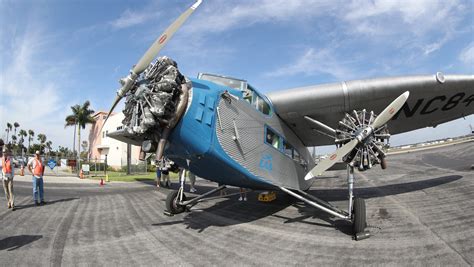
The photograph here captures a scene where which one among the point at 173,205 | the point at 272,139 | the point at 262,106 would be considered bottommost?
the point at 173,205

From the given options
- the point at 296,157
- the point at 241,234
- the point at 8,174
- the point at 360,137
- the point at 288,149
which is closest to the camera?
the point at 241,234

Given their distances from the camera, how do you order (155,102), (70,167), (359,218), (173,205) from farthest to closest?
(70,167) < (173,205) < (359,218) < (155,102)

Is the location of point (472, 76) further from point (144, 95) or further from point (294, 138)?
point (144, 95)

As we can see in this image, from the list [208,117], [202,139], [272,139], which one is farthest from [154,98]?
[272,139]

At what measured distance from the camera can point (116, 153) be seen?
4778cm

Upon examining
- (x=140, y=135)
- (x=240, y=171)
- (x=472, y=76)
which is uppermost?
(x=472, y=76)

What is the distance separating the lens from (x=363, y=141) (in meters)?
8.12

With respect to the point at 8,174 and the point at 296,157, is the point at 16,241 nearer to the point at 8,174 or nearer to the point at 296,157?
the point at 8,174

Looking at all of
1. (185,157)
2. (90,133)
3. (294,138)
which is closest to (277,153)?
(294,138)

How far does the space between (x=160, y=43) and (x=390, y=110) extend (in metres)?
6.45

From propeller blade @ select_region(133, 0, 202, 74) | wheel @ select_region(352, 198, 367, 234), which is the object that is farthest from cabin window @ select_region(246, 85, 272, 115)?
wheel @ select_region(352, 198, 367, 234)

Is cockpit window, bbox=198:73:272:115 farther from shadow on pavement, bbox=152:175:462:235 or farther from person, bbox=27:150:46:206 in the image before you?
person, bbox=27:150:46:206

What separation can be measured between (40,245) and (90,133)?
6268 cm

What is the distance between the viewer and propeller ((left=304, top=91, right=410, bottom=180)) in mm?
7840
